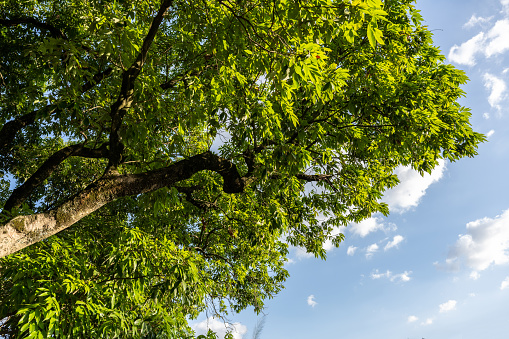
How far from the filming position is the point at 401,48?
8.02 m

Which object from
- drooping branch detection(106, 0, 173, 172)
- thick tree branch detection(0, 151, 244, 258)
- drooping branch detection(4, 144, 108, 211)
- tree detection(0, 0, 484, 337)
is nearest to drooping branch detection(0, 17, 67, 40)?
tree detection(0, 0, 484, 337)

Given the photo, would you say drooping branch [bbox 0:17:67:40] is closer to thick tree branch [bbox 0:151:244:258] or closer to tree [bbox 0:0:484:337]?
tree [bbox 0:0:484:337]

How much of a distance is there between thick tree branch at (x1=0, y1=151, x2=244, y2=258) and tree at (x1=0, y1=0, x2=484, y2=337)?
0.8 inches

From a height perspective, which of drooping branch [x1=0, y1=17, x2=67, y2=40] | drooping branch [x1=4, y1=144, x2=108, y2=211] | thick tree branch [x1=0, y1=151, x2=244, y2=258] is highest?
drooping branch [x1=0, y1=17, x2=67, y2=40]

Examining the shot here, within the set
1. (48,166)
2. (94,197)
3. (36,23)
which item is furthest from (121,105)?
(36,23)

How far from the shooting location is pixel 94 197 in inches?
231

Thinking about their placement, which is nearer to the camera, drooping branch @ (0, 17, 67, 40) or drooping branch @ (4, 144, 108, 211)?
drooping branch @ (4, 144, 108, 211)

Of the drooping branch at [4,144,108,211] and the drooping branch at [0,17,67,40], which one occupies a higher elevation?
the drooping branch at [0,17,67,40]

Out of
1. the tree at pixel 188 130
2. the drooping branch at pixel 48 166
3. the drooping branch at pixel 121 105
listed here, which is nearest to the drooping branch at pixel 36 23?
the tree at pixel 188 130

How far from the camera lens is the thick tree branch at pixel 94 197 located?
503 centimetres

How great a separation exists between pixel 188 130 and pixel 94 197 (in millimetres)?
2850

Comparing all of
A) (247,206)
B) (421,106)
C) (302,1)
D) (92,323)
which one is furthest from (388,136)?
(92,323)

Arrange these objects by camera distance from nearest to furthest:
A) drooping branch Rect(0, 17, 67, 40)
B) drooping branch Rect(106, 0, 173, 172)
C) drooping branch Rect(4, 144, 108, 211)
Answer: drooping branch Rect(106, 0, 173, 172) < drooping branch Rect(4, 144, 108, 211) < drooping branch Rect(0, 17, 67, 40)

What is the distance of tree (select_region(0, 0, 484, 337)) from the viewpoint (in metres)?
5.32
